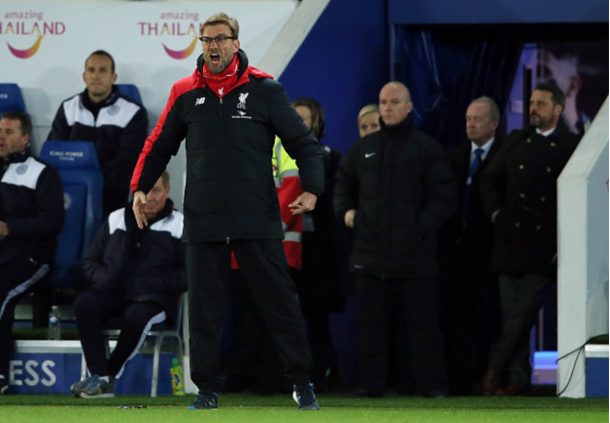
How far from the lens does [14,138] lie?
26.2 ft

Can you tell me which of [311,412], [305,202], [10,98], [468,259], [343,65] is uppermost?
[343,65]

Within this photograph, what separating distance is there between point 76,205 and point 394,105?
2.33 meters

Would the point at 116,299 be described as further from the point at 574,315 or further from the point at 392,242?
the point at 574,315

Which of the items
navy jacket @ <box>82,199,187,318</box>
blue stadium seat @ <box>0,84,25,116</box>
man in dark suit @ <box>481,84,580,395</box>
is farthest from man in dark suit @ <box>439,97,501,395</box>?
blue stadium seat @ <box>0,84,25,116</box>

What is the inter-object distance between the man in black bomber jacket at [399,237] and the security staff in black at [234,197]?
1430 mm

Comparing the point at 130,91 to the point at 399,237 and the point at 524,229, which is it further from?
the point at 524,229

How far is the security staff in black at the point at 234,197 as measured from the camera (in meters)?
5.46

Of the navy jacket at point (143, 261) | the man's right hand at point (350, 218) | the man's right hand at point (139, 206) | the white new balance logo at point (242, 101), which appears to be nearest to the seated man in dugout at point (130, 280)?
Answer: the navy jacket at point (143, 261)

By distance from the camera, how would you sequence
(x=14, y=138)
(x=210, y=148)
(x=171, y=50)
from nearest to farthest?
(x=210, y=148), (x=14, y=138), (x=171, y=50)

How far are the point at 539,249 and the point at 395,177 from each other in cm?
94

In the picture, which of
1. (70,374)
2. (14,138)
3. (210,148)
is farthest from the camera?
(14,138)

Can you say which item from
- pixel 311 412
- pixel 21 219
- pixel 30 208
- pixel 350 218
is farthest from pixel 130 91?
pixel 311 412

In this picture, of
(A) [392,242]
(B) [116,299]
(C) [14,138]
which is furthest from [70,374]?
(A) [392,242]

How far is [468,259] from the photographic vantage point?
7.45 metres
